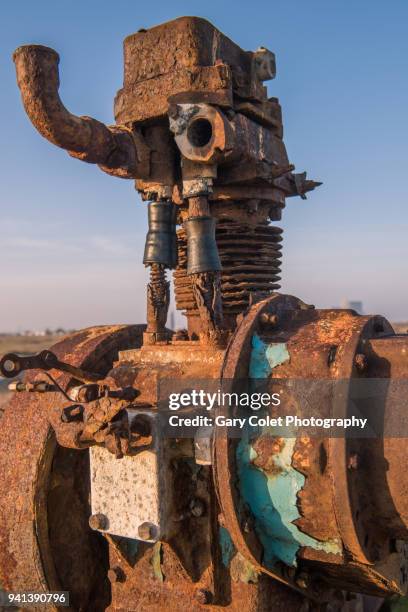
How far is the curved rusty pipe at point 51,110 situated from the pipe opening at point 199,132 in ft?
1.46

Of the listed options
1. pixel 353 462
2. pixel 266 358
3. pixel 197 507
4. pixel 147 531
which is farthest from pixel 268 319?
pixel 147 531

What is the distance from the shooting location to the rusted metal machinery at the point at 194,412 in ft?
7.13

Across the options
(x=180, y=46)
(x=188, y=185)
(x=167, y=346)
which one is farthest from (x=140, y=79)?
(x=167, y=346)

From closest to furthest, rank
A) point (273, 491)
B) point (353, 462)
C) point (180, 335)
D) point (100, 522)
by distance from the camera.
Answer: point (353, 462) < point (273, 491) < point (100, 522) < point (180, 335)

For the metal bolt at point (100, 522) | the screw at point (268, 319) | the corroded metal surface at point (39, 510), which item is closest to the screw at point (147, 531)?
the metal bolt at point (100, 522)

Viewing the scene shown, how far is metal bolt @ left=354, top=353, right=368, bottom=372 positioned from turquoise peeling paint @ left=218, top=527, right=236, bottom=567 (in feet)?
3.03

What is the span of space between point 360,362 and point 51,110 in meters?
1.75

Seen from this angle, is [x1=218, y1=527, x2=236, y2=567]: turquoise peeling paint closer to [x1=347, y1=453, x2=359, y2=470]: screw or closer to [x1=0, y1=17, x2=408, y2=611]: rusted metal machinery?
[x1=0, y1=17, x2=408, y2=611]: rusted metal machinery

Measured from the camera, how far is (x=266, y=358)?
7.66 ft

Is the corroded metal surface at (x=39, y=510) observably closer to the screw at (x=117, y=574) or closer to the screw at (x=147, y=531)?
the screw at (x=117, y=574)

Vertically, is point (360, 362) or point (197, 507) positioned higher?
point (360, 362)

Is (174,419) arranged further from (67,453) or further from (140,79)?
(140,79)

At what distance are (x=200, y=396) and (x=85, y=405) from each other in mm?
483

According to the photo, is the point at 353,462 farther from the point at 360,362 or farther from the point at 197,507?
the point at 197,507
